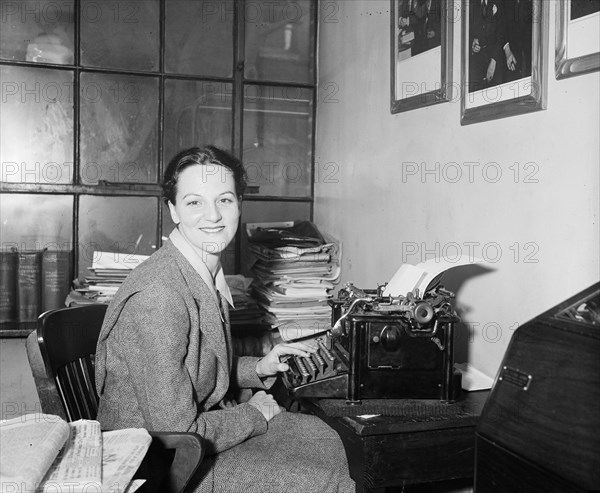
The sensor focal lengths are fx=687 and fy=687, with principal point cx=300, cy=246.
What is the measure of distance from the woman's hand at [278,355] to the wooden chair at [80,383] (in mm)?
551

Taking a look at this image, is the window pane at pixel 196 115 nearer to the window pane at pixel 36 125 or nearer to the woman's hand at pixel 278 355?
the window pane at pixel 36 125

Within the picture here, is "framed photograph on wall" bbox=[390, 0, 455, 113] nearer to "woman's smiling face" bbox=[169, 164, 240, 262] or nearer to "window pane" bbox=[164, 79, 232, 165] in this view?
"woman's smiling face" bbox=[169, 164, 240, 262]

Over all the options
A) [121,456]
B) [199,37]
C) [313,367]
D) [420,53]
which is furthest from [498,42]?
[199,37]

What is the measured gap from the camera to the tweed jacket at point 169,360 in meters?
1.83

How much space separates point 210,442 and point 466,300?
98cm

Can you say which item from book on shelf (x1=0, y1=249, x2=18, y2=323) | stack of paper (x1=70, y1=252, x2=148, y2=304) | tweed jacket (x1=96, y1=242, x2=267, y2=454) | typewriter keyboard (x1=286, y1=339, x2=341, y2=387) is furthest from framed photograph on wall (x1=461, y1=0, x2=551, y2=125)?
book on shelf (x1=0, y1=249, x2=18, y2=323)

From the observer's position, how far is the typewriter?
6.16 feet

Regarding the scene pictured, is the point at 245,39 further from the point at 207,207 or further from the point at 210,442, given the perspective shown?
the point at 210,442

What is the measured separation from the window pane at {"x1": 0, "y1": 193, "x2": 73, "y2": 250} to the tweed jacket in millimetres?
→ 1396

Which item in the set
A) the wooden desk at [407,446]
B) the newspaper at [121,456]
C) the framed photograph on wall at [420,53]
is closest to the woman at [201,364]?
the wooden desk at [407,446]

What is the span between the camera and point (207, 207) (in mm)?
2170

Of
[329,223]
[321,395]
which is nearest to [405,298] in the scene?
[321,395]

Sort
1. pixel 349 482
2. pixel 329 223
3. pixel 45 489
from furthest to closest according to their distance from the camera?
pixel 329 223, pixel 349 482, pixel 45 489

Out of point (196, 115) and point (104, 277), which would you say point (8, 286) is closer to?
point (104, 277)
